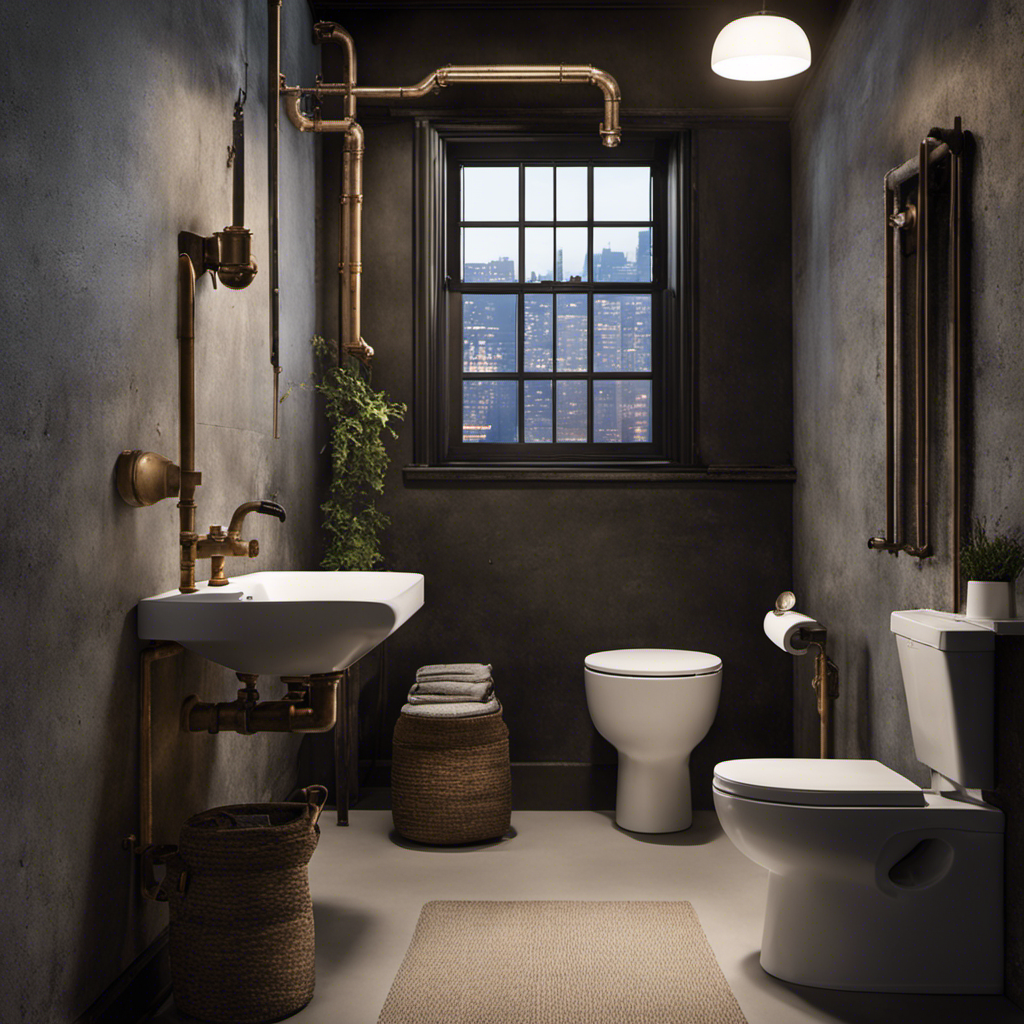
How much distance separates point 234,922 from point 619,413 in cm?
232

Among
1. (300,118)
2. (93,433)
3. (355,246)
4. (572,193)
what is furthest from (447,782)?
(572,193)

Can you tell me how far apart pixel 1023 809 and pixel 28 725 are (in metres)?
1.79

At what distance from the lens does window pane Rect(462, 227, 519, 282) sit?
370 centimetres

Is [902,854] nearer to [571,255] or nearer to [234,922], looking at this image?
[234,922]

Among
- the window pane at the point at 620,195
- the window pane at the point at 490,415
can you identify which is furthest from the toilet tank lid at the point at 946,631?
the window pane at the point at 620,195

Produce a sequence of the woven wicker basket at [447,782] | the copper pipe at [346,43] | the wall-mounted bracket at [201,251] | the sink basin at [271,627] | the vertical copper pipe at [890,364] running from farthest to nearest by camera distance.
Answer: the copper pipe at [346,43], the woven wicker basket at [447,782], the vertical copper pipe at [890,364], the wall-mounted bracket at [201,251], the sink basin at [271,627]

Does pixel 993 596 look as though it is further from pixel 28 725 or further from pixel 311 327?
pixel 311 327

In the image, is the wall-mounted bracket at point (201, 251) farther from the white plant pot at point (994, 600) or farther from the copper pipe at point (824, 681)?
the copper pipe at point (824, 681)

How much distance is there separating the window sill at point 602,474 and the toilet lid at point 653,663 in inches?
23.9

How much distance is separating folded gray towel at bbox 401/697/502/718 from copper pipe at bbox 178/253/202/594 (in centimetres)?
105

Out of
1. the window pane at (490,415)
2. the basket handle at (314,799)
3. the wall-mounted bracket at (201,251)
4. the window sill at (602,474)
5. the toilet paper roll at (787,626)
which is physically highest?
the wall-mounted bracket at (201,251)

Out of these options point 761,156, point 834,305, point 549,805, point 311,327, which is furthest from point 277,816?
point 761,156

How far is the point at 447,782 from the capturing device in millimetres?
2943

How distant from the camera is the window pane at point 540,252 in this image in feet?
12.1
